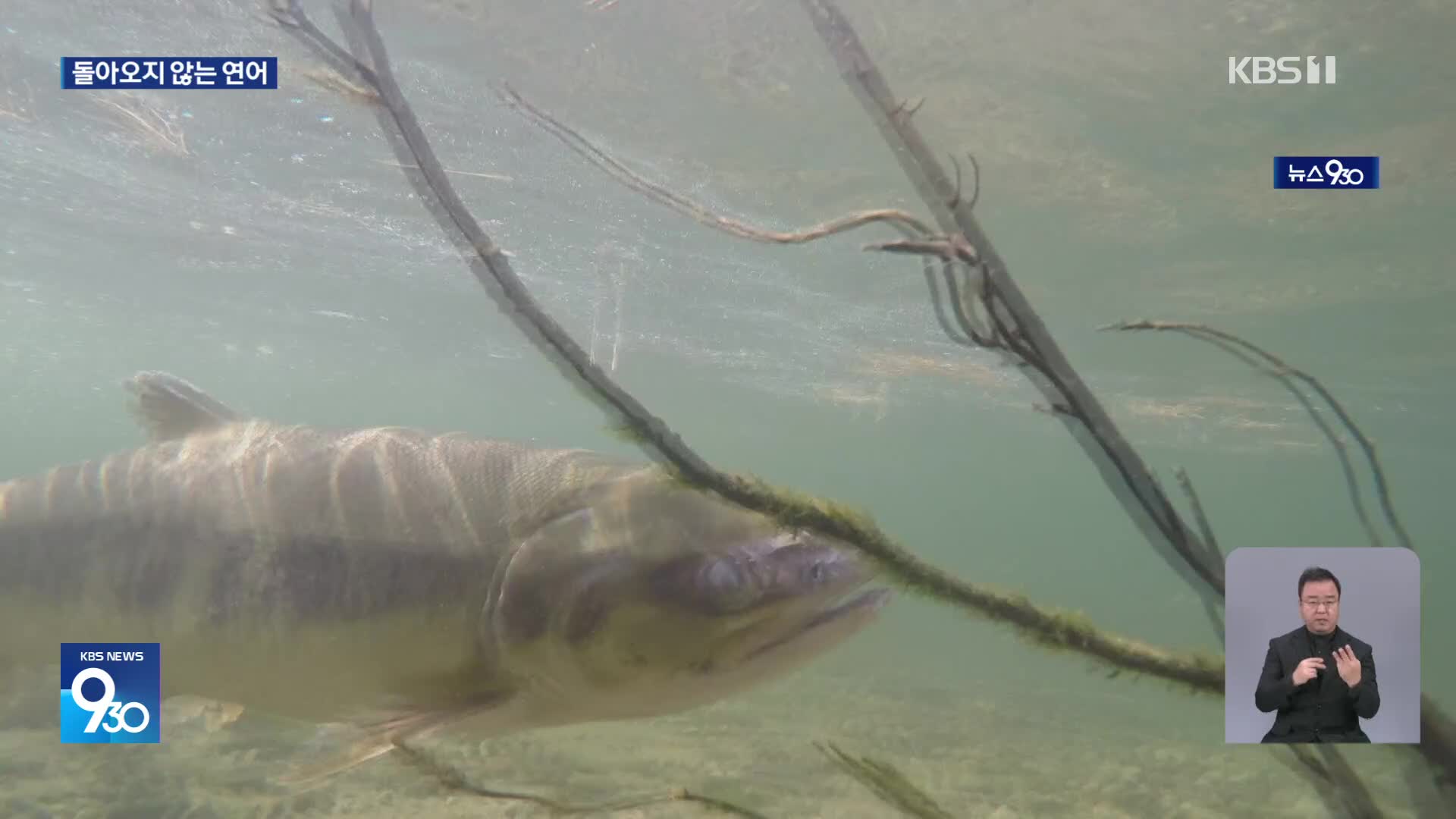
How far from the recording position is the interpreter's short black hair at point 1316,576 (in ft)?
7.02

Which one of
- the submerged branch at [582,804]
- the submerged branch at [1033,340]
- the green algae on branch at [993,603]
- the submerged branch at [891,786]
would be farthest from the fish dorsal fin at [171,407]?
the submerged branch at [1033,340]

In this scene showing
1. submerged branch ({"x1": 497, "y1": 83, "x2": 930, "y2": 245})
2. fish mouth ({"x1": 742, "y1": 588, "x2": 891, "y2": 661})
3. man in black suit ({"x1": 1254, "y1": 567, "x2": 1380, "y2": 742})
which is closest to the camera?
submerged branch ({"x1": 497, "y1": 83, "x2": 930, "y2": 245})

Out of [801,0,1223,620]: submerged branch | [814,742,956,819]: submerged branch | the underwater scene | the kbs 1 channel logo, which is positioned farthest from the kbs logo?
the kbs 1 channel logo

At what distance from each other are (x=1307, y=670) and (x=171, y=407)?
5.33 metres

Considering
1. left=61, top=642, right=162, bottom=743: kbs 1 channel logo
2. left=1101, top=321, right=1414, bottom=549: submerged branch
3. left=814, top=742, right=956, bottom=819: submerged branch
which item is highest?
left=1101, top=321, right=1414, bottom=549: submerged branch

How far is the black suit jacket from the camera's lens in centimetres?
200

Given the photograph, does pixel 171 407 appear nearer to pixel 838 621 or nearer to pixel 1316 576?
pixel 838 621

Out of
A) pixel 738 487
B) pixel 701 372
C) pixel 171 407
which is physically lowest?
pixel 738 487

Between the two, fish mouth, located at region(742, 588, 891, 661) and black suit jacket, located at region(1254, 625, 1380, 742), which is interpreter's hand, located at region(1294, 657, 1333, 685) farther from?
fish mouth, located at region(742, 588, 891, 661)

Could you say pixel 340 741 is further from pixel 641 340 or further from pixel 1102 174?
pixel 641 340

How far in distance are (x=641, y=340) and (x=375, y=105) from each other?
27913mm

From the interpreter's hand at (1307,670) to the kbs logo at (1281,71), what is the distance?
1087 cm

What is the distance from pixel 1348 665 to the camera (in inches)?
81.7

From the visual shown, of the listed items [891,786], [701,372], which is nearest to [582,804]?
[891,786]
